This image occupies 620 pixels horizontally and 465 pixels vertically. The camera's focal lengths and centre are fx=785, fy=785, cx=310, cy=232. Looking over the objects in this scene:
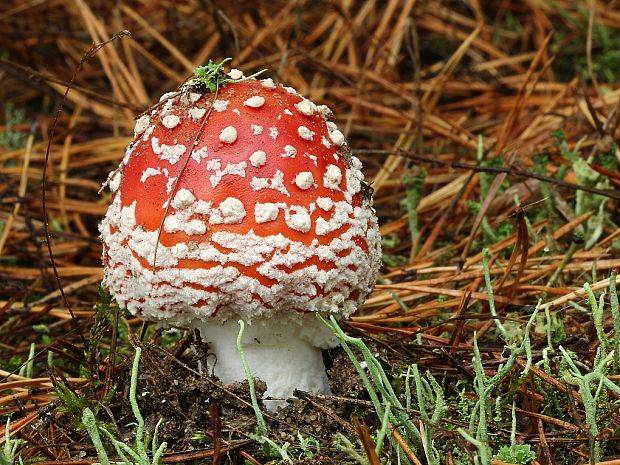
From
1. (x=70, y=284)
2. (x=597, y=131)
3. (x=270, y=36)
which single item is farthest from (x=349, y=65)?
(x=70, y=284)

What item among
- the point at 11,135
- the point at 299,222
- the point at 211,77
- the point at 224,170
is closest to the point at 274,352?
the point at 299,222

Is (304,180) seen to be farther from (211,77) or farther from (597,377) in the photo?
(597,377)

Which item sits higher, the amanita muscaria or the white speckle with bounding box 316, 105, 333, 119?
the white speckle with bounding box 316, 105, 333, 119

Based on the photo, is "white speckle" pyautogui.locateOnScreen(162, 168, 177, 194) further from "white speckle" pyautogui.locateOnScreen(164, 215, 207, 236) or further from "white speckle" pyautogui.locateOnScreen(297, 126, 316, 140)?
"white speckle" pyautogui.locateOnScreen(297, 126, 316, 140)

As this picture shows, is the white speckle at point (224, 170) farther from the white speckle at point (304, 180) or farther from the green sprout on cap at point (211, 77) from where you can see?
the green sprout on cap at point (211, 77)

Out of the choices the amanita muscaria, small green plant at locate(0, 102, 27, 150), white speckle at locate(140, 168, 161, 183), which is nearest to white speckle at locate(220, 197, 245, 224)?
the amanita muscaria

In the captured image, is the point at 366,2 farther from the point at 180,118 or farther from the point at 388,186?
the point at 180,118

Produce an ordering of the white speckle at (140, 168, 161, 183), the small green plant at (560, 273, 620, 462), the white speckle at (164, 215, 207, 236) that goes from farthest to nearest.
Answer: the white speckle at (140, 168, 161, 183) < the white speckle at (164, 215, 207, 236) < the small green plant at (560, 273, 620, 462)

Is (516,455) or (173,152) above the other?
(173,152)
